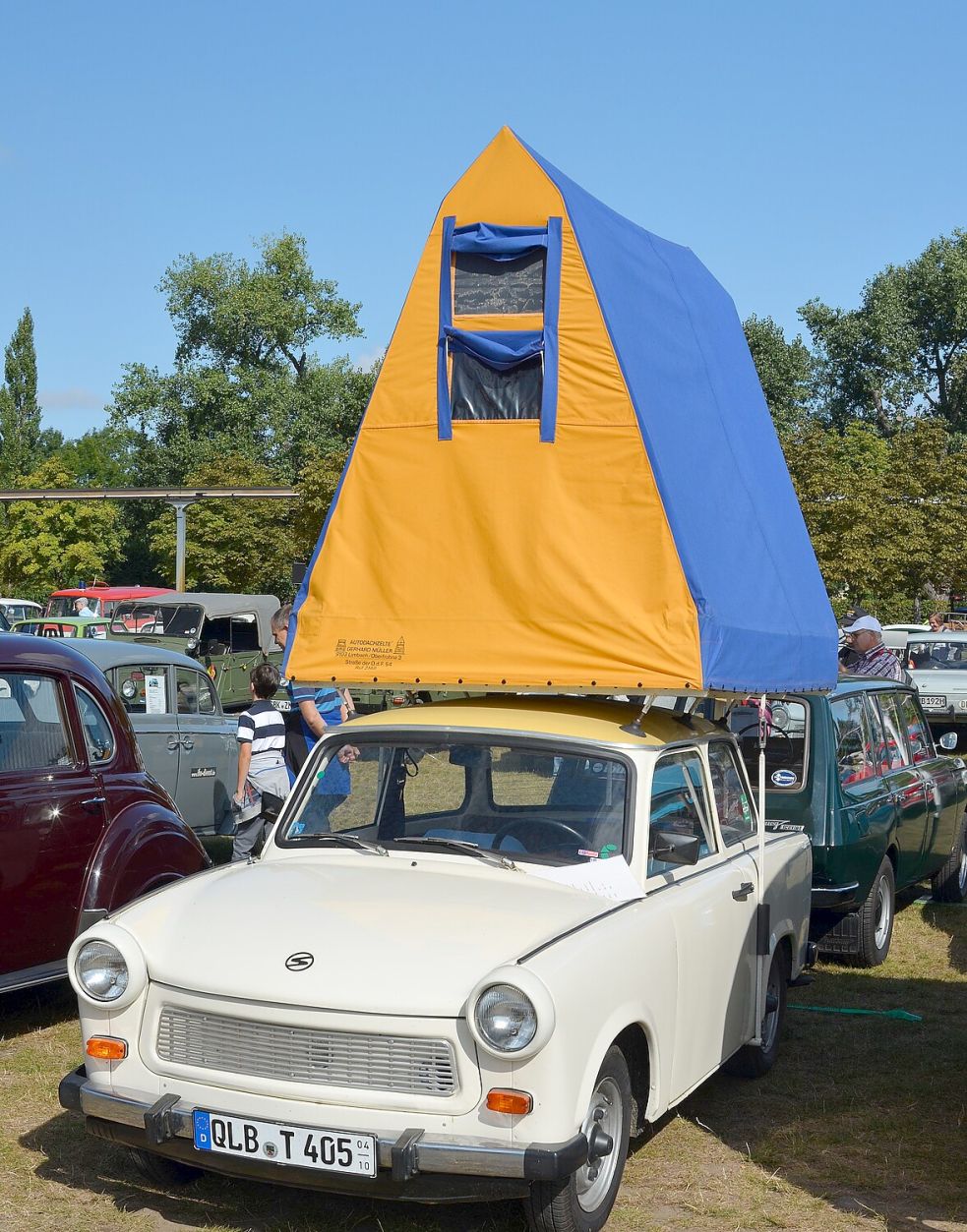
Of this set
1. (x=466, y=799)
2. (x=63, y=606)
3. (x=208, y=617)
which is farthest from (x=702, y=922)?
(x=63, y=606)

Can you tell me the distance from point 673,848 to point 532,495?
1687 millimetres

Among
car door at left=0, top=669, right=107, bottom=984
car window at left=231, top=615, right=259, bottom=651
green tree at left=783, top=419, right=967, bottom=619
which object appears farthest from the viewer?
green tree at left=783, top=419, right=967, bottom=619

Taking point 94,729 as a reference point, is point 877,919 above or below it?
below

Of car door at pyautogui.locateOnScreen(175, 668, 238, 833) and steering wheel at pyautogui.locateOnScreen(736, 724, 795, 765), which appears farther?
car door at pyautogui.locateOnScreen(175, 668, 238, 833)

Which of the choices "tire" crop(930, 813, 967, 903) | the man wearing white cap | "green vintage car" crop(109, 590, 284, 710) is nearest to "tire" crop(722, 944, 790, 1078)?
Result: "tire" crop(930, 813, 967, 903)

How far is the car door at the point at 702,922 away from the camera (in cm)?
548

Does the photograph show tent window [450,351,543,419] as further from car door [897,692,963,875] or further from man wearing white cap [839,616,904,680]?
man wearing white cap [839,616,904,680]

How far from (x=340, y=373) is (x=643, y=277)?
60045 millimetres

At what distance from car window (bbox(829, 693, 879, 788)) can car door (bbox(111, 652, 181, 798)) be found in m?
5.36

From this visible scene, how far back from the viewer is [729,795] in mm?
6684

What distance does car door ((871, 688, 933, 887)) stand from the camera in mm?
9359

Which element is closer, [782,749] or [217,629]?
[782,749]

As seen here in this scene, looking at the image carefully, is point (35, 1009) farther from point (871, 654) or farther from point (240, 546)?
point (240, 546)

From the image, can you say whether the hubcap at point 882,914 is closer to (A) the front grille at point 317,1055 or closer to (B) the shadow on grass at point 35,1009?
(B) the shadow on grass at point 35,1009
